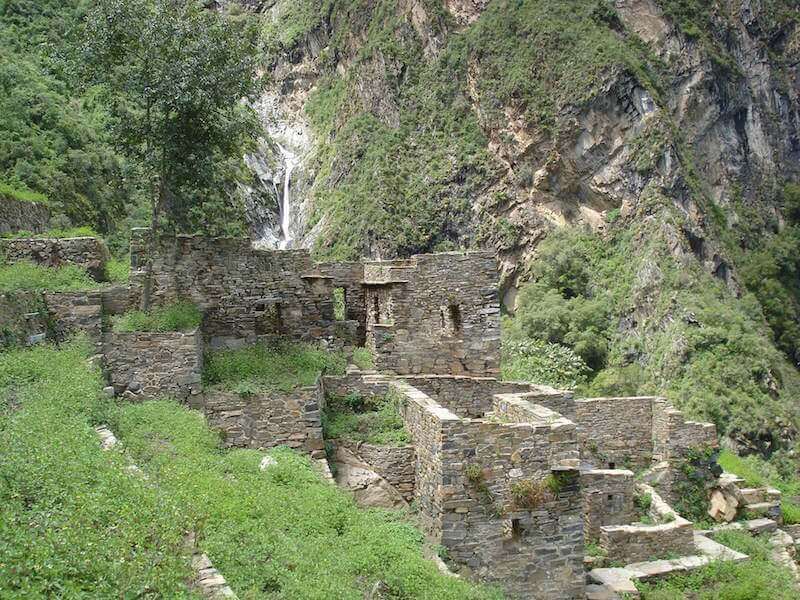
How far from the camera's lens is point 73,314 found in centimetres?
1130

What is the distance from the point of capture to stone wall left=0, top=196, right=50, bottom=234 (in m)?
19.3

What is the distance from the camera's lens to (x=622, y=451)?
16.8 m

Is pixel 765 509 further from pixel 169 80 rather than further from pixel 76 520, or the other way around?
pixel 76 520

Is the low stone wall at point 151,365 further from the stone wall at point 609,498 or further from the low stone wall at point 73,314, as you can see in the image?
the stone wall at point 609,498

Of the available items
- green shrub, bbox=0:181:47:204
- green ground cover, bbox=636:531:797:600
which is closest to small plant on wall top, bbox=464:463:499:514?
green ground cover, bbox=636:531:797:600

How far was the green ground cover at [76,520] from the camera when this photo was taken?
5.04m

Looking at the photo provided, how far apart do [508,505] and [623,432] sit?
340 inches

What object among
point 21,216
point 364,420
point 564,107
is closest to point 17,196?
point 21,216

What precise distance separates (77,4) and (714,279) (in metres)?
58.3

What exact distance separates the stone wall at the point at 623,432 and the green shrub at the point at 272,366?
6815 millimetres

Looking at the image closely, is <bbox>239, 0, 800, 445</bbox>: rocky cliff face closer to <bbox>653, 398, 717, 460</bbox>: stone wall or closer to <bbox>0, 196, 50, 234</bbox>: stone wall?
<bbox>653, 398, 717, 460</bbox>: stone wall

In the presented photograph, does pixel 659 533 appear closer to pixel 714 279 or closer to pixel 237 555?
pixel 237 555

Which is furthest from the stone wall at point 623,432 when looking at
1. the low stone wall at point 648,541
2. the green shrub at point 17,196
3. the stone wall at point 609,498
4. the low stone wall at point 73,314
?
the green shrub at point 17,196

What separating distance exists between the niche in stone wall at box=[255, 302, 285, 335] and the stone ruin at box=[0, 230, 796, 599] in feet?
0.08
